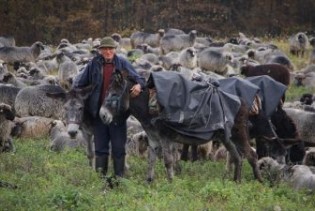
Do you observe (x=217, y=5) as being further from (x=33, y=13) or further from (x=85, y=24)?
(x=33, y=13)

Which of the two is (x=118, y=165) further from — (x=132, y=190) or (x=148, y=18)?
(x=148, y=18)

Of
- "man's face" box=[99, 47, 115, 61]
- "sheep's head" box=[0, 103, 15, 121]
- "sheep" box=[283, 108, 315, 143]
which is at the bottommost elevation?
"sheep" box=[283, 108, 315, 143]

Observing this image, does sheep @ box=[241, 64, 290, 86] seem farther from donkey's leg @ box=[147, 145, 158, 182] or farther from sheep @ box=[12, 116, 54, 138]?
donkey's leg @ box=[147, 145, 158, 182]

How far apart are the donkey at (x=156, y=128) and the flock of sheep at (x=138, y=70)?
65 cm

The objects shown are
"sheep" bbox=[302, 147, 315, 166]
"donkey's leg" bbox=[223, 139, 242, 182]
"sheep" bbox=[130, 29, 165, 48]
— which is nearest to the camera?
"donkey's leg" bbox=[223, 139, 242, 182]

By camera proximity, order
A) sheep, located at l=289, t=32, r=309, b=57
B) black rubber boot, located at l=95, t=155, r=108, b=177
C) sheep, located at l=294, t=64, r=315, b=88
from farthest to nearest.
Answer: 1. sheep, located at l=289, t=32, r=309, b=57
2. sheep, located at l=294, t=64, r=315, b=88
3. black rubber boot, located at l=95, t=155, r=108, b=177

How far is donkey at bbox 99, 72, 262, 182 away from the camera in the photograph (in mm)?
8992

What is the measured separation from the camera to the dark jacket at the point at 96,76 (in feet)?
30.2

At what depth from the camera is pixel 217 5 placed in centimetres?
3931

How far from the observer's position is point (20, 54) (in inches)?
1056

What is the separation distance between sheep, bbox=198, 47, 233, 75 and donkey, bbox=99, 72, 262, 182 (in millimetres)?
13351

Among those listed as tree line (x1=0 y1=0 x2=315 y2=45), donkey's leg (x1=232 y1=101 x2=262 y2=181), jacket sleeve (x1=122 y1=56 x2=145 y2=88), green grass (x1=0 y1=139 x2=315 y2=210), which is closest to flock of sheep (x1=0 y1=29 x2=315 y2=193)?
donkey's leg (x1=232 y1=101 x2=262 y2=181)

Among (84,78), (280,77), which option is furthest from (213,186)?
(280,77)

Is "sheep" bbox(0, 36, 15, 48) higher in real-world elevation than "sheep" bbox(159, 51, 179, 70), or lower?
lower
